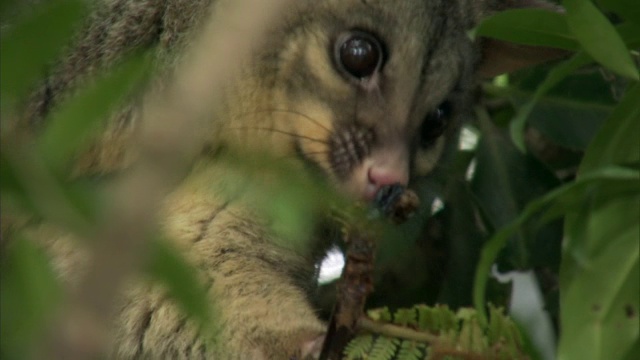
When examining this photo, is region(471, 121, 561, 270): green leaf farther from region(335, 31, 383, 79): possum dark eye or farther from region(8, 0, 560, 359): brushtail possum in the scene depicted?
region(335, 31, 383, 79): possum dark eye

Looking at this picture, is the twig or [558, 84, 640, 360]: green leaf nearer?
the twig

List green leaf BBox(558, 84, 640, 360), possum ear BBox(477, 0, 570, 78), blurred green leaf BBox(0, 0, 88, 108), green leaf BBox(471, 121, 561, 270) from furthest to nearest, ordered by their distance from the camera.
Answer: possum ear BBox(477, 0, 570, 78)
green leaf BBox(471, 121, 561, 270)
green leaf BBox(558, 84, 640, 360)
blurred green leaf BBox(0, 0, 88, 108)

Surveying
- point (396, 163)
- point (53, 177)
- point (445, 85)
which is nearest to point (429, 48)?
point (445, 85)

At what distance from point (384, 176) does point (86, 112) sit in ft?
4.95

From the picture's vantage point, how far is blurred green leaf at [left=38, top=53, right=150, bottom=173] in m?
0.92

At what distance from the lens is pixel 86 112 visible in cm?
94

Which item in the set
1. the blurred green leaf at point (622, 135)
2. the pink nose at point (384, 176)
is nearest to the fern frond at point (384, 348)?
the blurred green leaf at point (622, 135)

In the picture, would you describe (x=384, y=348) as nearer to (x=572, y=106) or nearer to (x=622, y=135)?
(x=622, y=135)

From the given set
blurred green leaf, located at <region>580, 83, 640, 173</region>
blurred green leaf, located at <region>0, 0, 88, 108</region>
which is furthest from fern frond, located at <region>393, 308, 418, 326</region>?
blurred green leaf, located at <region>0, 0, 88, 108</region>

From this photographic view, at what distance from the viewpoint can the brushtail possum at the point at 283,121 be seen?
7.22 ft

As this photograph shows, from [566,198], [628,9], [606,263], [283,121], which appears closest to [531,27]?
[628,9]

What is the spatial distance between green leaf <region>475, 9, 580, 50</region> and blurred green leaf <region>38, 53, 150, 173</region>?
3.37ft

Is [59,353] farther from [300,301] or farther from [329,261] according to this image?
[329,261]

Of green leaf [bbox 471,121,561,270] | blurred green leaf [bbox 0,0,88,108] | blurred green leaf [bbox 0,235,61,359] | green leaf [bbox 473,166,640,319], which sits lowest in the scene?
green leaf [bbox 471,121,561,270]
